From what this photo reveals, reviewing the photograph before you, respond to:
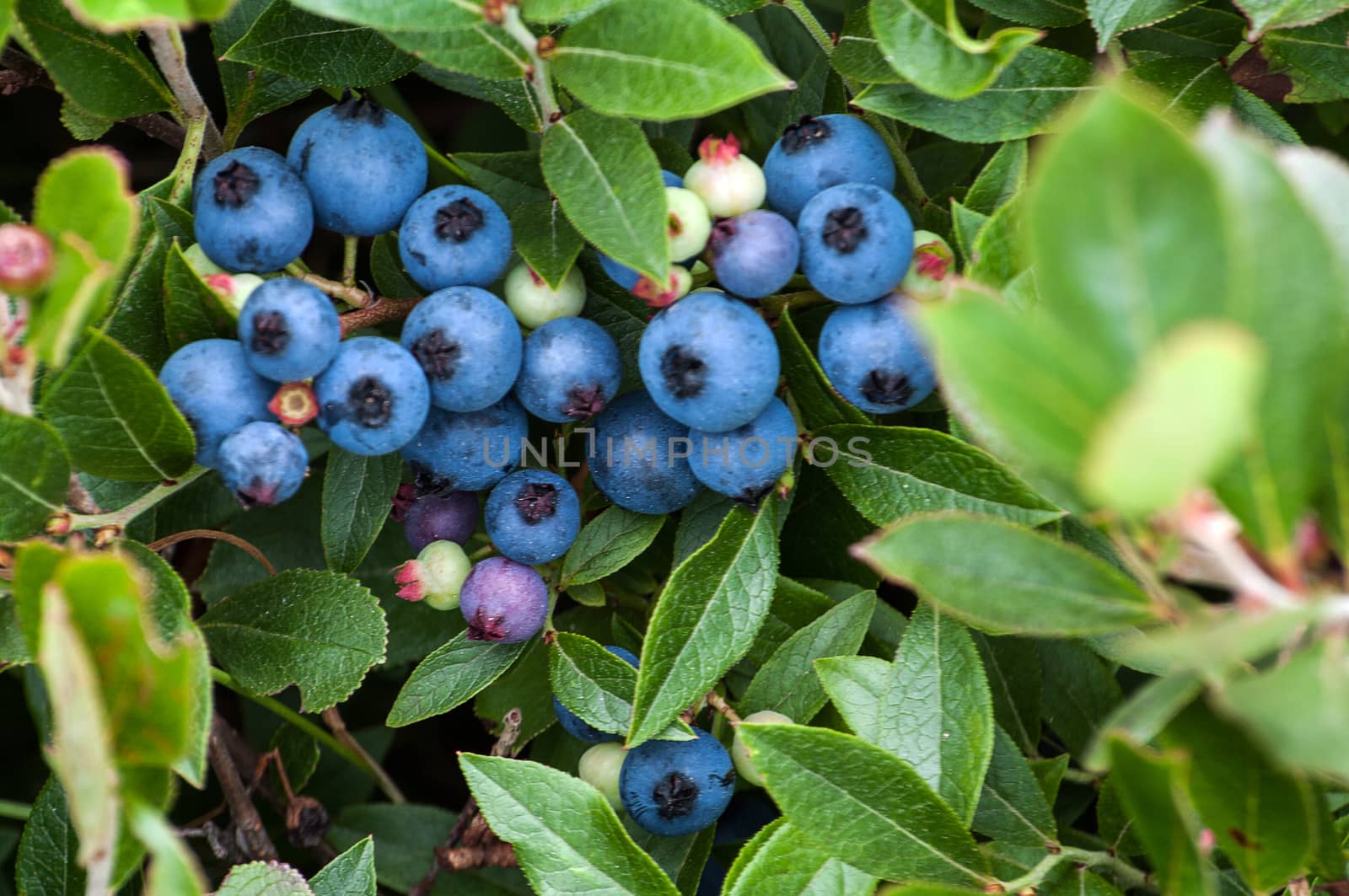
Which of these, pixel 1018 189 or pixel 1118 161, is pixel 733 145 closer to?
pixel 1018 189

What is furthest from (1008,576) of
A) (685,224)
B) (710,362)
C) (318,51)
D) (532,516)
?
(318,51)

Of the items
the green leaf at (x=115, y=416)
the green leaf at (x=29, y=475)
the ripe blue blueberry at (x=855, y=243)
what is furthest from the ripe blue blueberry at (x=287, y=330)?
the ripe blue blueberry at (x=855, y=243)

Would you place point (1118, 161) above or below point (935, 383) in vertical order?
above

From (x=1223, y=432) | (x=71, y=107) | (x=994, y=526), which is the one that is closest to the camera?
(x=1223, y=432)

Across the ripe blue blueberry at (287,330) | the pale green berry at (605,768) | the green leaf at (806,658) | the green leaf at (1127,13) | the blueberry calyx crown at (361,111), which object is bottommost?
the pale green berry at (605,768)

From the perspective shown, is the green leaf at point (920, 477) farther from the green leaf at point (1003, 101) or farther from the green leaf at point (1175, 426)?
the green leaf at point (1175, 426)

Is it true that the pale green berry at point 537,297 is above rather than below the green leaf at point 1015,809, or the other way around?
above

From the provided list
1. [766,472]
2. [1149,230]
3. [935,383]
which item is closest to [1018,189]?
[935,383]

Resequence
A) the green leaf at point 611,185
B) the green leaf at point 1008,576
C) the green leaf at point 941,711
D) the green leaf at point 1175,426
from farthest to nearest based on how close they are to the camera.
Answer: the green leaf at point 941,711, the green leaf at point 611,185, the green leaf at point 1008,576, the green leaf at point 1175,426
